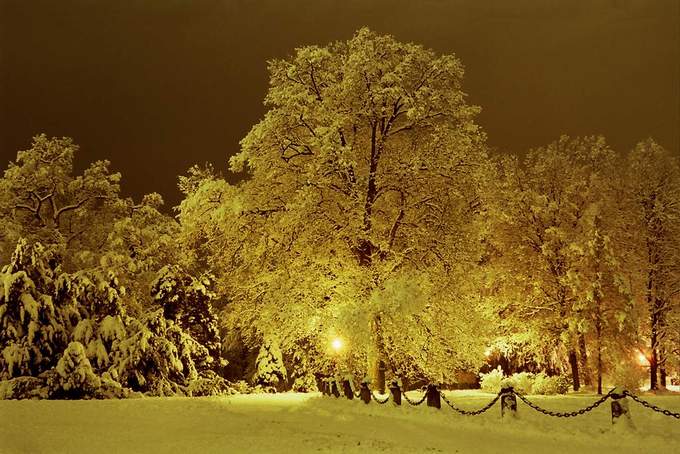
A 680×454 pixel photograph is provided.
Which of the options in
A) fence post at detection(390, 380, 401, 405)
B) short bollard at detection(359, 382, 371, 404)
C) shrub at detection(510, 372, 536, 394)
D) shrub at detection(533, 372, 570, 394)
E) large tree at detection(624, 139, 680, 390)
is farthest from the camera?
large tree at detection(624, 139, 680, 390)

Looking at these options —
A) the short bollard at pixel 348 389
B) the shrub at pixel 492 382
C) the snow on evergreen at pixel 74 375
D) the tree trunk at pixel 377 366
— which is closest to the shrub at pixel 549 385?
the shrub at pixel 492 382

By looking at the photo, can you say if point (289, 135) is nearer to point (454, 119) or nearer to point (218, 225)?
point (218, 225)

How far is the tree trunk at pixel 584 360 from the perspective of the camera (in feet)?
103

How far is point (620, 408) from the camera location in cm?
1366

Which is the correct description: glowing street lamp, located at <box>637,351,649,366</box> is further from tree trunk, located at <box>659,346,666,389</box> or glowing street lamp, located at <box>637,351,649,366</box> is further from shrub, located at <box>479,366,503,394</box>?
shrub, located at <box>479,366,503,394</box>

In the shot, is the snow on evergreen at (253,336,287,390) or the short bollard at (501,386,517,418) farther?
the snow on evergreen at (253,336,287,390)

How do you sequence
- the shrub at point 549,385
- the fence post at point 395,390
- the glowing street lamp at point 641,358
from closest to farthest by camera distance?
the fence post at point 395,390
the shrub at point 549,385
the glowing street lamp at point 641,358

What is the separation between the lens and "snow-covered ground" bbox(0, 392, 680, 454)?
36.3 ft

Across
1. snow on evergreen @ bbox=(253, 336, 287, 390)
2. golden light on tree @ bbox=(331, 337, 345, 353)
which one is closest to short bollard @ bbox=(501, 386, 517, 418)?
golden light on tree @ bbox=(331, 337, 345, 353)

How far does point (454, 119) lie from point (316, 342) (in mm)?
8572

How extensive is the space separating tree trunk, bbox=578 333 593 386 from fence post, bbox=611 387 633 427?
58.6 ft

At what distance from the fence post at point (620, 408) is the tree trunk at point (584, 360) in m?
17.9

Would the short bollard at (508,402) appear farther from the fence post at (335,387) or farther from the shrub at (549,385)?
the shrub at (549,385)

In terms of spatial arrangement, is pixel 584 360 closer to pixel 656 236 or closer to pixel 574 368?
pixel 574 368
